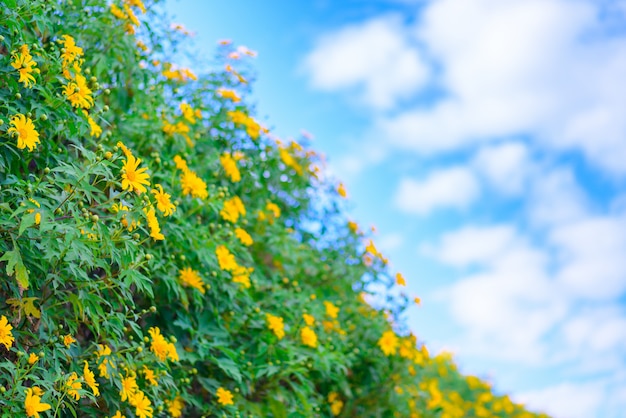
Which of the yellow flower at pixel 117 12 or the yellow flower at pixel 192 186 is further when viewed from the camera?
the yellow flower at pixel 117 12

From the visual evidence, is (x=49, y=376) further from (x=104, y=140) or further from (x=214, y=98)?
(x=214, y=98)

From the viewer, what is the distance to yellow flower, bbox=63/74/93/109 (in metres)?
2.69

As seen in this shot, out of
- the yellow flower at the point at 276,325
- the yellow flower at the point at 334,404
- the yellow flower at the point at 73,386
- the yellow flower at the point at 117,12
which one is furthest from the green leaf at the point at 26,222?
the yellow flower at the point at 334,404

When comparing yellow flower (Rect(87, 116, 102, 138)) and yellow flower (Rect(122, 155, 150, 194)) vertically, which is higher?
yellow flower (Rect(87, 116, 102, 138))

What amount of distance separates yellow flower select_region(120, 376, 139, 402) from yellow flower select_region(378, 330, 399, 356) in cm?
189

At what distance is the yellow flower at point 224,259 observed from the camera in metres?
3.26

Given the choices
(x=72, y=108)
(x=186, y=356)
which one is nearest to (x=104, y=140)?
(x=72, y=108)

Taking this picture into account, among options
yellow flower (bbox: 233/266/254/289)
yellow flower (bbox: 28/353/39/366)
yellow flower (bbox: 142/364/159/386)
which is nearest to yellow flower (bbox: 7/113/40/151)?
yellow flower (bbox: 28/353/39/366)

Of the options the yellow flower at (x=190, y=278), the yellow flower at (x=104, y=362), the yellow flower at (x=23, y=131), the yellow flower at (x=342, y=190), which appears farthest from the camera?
the yellow flower at (x=342, y=190)

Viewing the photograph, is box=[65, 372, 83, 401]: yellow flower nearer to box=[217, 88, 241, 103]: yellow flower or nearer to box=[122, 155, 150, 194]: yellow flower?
box=[122, 155, 150, 194]: yellow flower

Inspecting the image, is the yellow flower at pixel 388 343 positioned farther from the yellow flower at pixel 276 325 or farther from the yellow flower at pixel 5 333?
the yellow flower at pixel 5 333

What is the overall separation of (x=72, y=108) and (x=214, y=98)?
1.67 m

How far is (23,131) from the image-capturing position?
2463mm

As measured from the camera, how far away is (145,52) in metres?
3.92
